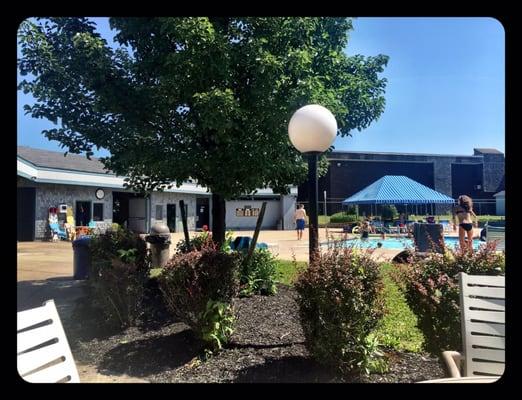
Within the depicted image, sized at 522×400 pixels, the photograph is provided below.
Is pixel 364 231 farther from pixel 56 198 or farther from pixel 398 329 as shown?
pixel 56 198

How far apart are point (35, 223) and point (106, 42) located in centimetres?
1249

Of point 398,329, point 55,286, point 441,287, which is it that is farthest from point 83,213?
point 441,287

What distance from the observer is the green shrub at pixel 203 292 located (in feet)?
10.4

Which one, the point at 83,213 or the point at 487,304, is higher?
the point at 83,213

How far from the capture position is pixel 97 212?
17.8 metres

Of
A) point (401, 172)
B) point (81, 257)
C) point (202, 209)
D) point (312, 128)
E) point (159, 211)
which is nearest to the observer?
point (312, 128)

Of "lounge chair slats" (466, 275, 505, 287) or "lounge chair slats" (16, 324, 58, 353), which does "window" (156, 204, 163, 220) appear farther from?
"lounge chair slats" (466, 275, 505, 287)

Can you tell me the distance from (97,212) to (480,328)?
17751 millimetres

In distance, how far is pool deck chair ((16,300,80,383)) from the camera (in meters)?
1.68

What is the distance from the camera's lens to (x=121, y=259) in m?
4.54

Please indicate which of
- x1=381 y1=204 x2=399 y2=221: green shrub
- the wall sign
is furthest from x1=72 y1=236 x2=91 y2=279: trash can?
x1=381 y1=204 x2=399 y2=221: green shrub
